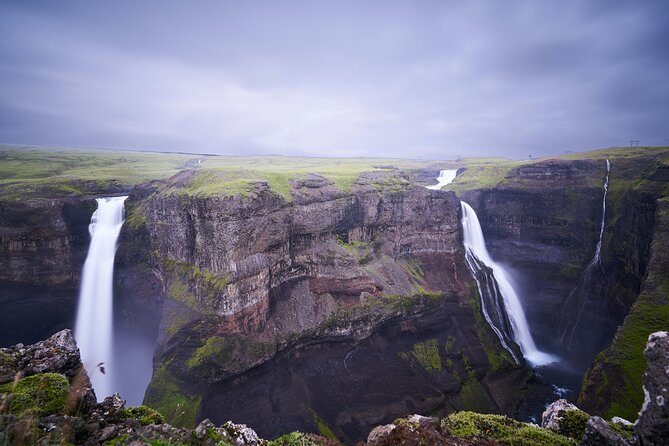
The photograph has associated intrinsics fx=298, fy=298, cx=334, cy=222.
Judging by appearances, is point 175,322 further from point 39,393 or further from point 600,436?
point 600,436

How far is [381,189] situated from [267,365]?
2160cm

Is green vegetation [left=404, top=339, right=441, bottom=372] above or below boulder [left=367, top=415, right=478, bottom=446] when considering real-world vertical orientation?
below

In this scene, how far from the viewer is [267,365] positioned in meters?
22.5

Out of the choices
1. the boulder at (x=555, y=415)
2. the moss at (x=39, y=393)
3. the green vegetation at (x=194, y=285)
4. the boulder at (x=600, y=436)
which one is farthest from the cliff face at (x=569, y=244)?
the moss at (x=39, y=393)

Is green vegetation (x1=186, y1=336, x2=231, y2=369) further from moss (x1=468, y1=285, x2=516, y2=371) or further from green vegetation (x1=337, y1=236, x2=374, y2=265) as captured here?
moss (x1=468, y1=285, x2=516, y2=371)

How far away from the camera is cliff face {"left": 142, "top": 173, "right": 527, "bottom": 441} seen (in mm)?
20922

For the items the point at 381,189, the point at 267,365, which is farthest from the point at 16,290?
the point at 381,189

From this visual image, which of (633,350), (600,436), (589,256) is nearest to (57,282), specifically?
(600,436)

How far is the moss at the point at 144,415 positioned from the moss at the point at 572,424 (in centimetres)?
1109

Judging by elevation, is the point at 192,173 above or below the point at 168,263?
above

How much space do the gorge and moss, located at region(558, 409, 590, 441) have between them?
1495cm

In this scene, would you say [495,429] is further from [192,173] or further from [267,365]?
[192,173]

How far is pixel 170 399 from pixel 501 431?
20.1 meters

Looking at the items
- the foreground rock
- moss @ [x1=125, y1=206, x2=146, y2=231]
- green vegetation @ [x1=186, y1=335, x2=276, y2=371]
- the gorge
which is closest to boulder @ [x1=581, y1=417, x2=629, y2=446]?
the foreground rock
